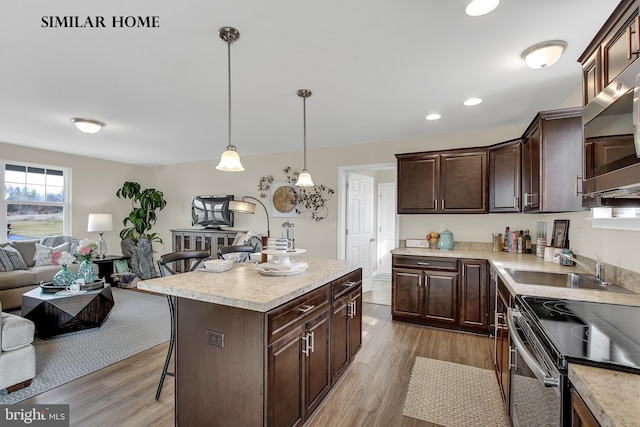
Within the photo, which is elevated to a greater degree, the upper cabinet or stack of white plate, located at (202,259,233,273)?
the upper cabinet

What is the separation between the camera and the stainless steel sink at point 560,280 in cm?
199

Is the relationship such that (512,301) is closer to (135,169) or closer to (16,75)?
(16,75)

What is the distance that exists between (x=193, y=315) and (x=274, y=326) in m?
0.52

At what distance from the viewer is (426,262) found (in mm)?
3678

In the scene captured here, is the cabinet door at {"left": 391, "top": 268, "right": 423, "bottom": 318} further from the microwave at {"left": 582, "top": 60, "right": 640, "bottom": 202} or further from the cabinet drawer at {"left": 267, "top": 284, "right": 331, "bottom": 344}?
the microwave at {"left": 582, "top": 60, "right": 640, "bottom": 202}

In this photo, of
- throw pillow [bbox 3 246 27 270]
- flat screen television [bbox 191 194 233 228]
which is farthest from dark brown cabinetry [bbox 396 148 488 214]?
throw pillow [bbox 3 246 27 270]

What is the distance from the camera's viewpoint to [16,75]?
248 centimetres

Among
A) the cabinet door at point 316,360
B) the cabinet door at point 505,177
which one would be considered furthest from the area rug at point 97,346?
the cabinet door at point 505,177

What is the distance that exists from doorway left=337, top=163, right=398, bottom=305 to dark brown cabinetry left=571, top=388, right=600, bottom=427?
349cm

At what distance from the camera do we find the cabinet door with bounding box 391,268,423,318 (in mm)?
3725

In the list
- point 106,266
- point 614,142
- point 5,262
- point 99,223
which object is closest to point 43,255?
point 5,262

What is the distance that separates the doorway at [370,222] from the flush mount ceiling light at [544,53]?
247cm

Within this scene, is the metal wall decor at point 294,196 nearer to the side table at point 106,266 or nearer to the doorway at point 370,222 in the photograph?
the doorway at point 370,222

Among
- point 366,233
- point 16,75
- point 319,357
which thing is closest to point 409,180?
point 366,233
